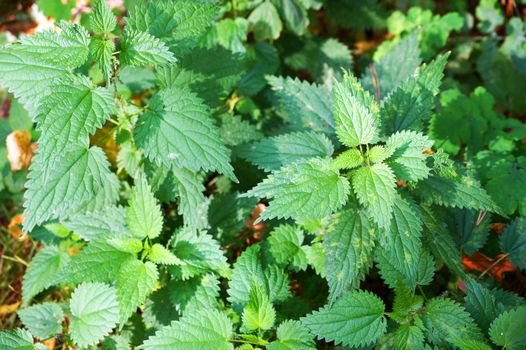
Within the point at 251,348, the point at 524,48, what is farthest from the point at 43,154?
the point at 524,48

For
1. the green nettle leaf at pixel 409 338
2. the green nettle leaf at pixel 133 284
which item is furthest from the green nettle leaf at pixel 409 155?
the green nettle leaf at pixel 133 284

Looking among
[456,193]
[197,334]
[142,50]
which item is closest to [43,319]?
[197,334]

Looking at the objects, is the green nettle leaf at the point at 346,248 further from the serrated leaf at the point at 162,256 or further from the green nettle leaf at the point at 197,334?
the serrated leaf at the point at 162,256

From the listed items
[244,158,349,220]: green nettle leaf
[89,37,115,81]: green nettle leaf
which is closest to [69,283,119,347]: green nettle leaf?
[244,158,349,220]: green nettle leaf

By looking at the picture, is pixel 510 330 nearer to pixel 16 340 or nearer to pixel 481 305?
pixel 481 305

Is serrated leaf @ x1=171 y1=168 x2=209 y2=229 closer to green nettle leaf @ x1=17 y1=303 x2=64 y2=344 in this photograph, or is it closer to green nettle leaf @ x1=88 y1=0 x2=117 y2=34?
green nettle leaf @ x1=88 y1=0 x2=117 y2=34

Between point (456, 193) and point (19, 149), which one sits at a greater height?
point (19, 149)

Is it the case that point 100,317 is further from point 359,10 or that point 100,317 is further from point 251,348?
point 359,10
